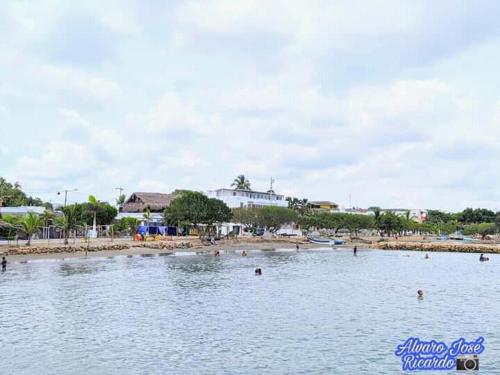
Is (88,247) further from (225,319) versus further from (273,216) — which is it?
(273,216)

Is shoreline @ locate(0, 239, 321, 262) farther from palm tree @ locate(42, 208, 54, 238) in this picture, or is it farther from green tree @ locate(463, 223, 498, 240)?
green tree @ locate(463, 223, 498, 240)

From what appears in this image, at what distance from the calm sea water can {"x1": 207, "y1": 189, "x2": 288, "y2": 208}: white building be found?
71861 millimetres

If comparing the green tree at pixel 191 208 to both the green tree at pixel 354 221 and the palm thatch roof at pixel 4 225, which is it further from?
the green tree at pixel 354 221

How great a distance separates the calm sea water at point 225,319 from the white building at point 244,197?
7186cm

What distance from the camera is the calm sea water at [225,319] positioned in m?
21.6

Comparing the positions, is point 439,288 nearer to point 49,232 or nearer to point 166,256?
point 166,256

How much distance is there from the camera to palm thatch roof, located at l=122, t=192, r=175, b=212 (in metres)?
119

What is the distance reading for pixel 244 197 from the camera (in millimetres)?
131625

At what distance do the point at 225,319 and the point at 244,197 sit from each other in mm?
101410

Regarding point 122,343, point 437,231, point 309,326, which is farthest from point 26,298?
point 437,231

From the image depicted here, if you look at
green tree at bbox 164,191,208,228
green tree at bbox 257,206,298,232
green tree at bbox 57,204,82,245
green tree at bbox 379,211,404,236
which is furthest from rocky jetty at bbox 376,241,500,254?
green tree at bbox 57,204,82,245

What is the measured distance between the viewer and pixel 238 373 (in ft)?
65.8

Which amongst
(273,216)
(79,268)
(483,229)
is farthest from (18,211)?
(483,229)

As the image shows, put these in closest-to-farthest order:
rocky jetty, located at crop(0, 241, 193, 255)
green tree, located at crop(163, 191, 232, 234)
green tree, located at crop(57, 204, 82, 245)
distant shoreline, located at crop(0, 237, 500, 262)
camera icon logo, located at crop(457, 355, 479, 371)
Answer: camera icon logo, located at crop(457, 355, 479, 371) < rocky jetty, located at crop(0, 241, 193, 255) < distant shoreline, located at crop(0, 237, 500, 262) < green tree, located at crop(57, 204, 82, 245) < green tree, located at crop(163, 191, 232, 234)
